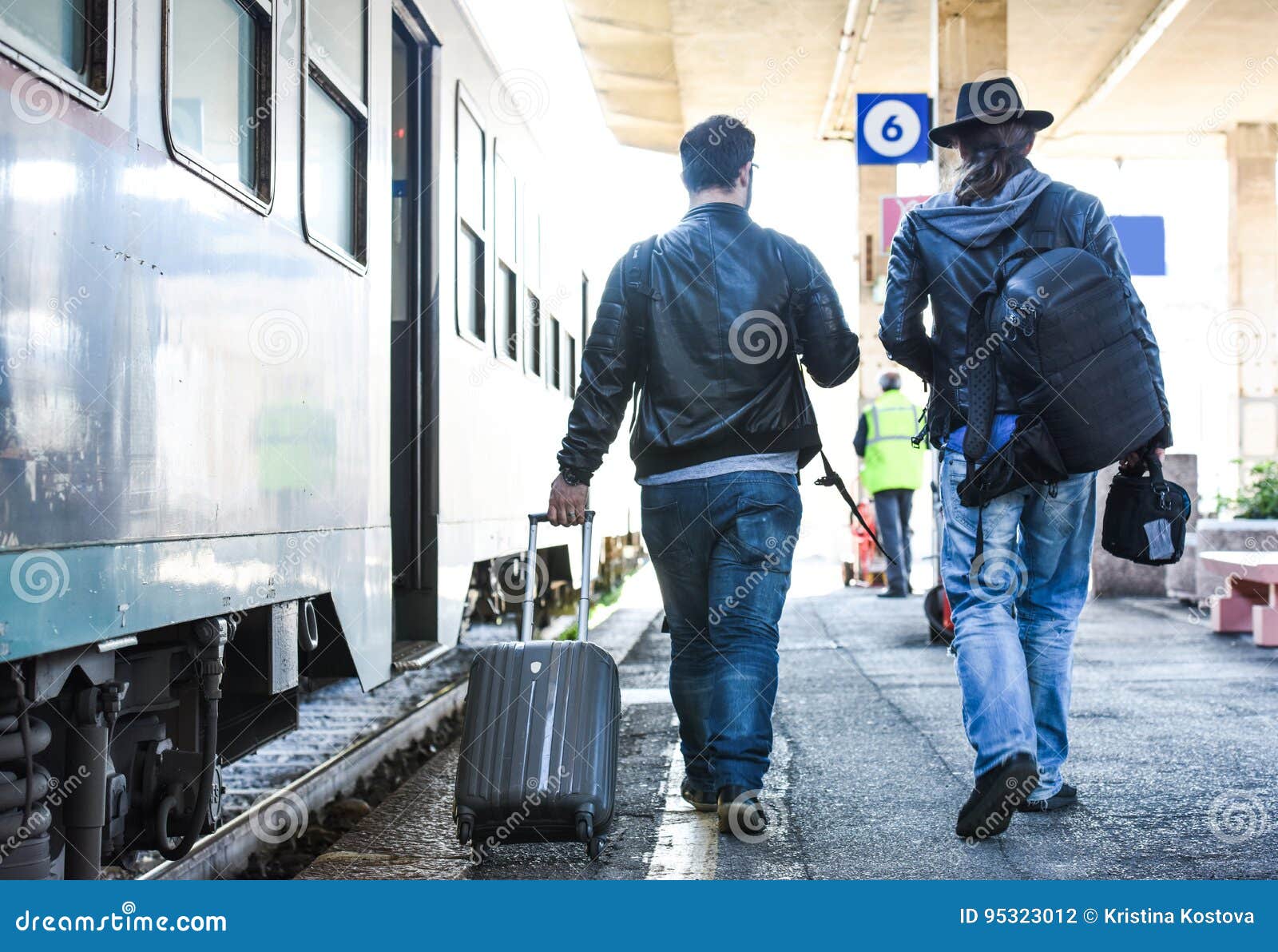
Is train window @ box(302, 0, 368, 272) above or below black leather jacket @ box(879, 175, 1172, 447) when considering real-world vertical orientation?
above

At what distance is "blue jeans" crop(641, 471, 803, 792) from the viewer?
3.54m

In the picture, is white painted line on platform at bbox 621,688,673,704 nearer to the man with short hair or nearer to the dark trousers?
the man with short hair

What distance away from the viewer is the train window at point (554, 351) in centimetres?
867

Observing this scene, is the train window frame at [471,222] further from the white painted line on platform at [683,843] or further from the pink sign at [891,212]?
the pink sign at [891,212]

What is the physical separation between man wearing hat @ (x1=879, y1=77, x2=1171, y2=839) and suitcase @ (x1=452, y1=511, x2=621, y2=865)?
36.7 inches

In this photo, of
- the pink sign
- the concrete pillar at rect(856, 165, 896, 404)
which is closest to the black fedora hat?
the pink sign

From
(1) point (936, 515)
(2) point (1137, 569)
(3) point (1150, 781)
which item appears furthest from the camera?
(2) point (1137, 569)

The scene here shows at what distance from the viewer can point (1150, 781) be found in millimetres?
4055

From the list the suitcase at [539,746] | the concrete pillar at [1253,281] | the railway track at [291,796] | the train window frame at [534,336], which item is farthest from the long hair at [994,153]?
the concrete pillar at [1253,281]

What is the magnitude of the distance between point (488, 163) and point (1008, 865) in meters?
4.45

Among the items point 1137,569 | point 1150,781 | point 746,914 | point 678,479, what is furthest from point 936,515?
point 746,914

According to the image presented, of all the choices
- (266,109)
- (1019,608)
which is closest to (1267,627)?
A: (1019,608)

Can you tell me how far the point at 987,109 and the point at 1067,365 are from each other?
72 centimetres

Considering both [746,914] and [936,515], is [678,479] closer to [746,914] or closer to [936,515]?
[746,914]
